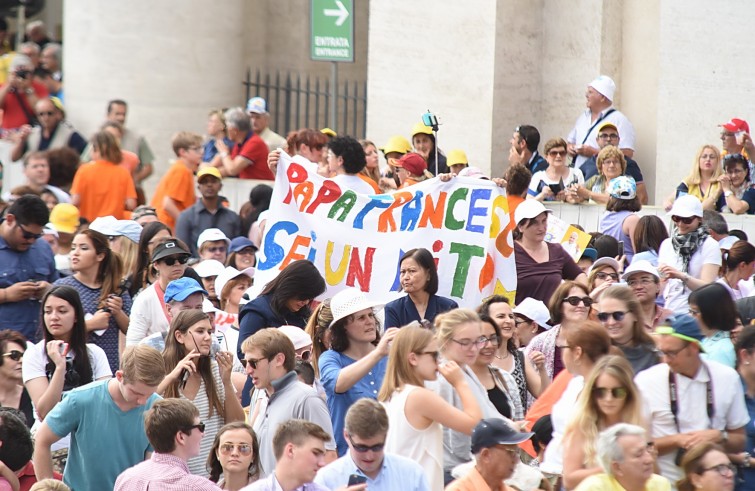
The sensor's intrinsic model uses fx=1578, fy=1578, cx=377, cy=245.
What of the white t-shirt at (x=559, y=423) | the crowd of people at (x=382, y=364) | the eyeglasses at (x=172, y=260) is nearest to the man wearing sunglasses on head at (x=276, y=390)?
the crowd of people at (x=382, y=364)

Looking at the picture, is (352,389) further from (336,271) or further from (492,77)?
(492,77)

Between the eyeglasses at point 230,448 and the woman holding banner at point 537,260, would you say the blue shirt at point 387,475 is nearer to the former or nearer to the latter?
the eyeglasses at point 230,448

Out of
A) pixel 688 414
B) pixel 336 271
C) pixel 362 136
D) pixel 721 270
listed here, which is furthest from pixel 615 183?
pixel 362 136

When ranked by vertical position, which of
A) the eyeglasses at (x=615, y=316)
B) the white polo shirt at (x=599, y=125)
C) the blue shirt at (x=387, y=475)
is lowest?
the blue shirt at (x=387, y=475)

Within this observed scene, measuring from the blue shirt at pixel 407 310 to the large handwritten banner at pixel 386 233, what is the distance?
1.39 m

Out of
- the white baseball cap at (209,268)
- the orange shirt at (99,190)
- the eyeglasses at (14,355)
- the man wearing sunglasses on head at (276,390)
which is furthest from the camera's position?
the orange shirt at (99,190)

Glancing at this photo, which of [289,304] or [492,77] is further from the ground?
[492,77]

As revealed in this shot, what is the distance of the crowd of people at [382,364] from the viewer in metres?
7.93

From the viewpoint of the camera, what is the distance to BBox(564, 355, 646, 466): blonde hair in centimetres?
801

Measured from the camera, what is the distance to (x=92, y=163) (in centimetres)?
1686

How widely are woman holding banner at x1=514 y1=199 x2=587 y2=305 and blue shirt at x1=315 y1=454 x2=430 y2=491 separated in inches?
179

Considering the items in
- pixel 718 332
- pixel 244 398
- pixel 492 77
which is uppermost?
pixel 492 77

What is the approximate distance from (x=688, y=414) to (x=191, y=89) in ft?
44.8

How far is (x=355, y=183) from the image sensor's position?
13.2m
